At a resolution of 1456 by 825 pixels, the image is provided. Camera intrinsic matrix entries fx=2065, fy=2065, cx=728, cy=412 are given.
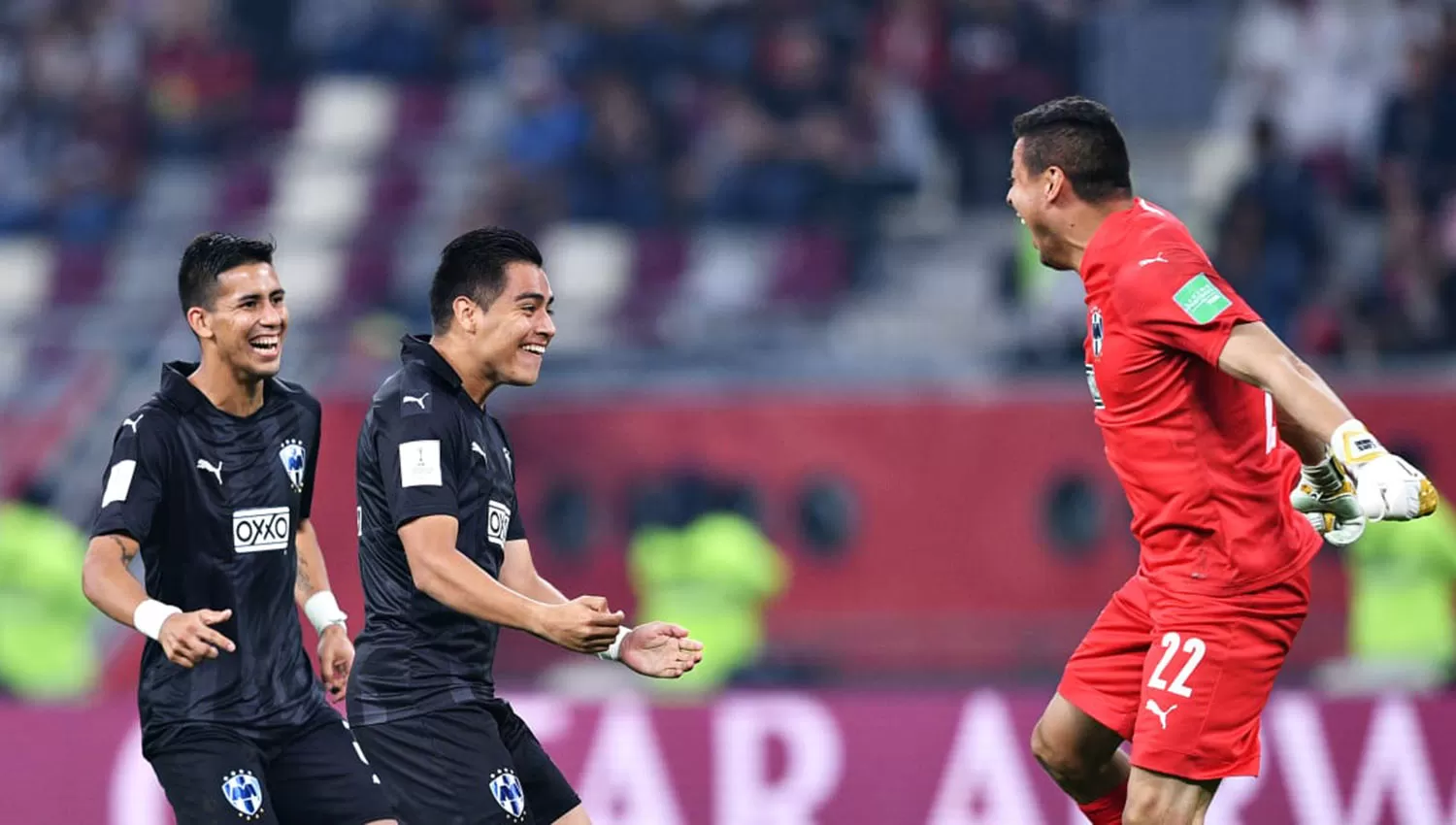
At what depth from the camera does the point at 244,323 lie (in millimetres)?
5598

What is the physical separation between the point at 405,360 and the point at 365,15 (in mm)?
12630

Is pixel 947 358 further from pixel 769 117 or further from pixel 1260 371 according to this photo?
pixel 1260 371

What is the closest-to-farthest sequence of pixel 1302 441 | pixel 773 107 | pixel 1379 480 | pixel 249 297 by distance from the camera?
1. pixel 1379 480
2. pixel 1302 441
3. pixel 249 297
4. pixel 773 107

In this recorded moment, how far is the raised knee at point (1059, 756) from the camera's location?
5715mm

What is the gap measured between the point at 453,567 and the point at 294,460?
39.8 inches

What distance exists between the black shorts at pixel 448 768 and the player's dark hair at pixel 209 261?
1285 mm

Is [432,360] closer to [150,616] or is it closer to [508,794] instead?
[150,616]

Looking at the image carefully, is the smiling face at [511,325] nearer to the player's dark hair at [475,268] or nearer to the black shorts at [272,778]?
the player's dark hair at [475,268]

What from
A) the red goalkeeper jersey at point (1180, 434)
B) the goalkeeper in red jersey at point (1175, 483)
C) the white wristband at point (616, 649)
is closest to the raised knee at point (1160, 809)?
the goalkeeper in red jersey at point (1175, 483)

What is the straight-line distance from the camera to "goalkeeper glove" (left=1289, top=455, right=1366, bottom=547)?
Answer: 217 inches

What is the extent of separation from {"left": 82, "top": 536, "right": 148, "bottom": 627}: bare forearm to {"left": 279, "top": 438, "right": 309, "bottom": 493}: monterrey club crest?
0.55 metres

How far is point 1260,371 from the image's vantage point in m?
4.86

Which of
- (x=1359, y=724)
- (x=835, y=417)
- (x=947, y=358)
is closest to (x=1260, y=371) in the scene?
(x=1359, y=724)

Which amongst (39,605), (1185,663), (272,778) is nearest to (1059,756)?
(1185,663)
